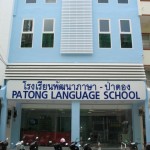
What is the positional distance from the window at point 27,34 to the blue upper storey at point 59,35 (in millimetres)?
278

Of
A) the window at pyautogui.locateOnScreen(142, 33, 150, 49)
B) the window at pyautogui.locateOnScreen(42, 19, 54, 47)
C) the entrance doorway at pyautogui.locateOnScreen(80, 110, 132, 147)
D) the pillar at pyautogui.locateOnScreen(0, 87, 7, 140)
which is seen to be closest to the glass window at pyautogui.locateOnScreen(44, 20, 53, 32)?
the window at pyautogui.locateOnScreen(42, 19, 54, 47)

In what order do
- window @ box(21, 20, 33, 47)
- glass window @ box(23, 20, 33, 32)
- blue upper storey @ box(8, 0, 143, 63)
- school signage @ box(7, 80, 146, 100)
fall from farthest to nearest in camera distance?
1. glass window @ box(23, 20, 33, 32)
2. window @ box(21, 20, 33, 47)
3. blue upper storey @ box(8, 0, 143, 63)
4. school signage @ box(7, 80, 146, 100)

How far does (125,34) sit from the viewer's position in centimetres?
2228

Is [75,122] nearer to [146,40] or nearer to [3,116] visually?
[3,116]

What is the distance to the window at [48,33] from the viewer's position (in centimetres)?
2212

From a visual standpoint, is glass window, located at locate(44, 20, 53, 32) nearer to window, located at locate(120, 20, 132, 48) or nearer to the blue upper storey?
the blue upper storey

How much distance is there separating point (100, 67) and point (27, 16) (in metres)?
6.73

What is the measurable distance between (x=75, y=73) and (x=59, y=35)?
3.24 m

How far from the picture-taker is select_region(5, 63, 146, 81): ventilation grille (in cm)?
2058

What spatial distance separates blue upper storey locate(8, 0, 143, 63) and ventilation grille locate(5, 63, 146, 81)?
53 cm

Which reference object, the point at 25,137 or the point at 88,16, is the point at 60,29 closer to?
the point at 88,16

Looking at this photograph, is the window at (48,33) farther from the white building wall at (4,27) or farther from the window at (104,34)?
the window at (104,34)

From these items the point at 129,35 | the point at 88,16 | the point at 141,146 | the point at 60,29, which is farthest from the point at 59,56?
the point at 141,146

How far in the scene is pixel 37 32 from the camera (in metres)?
22.5
